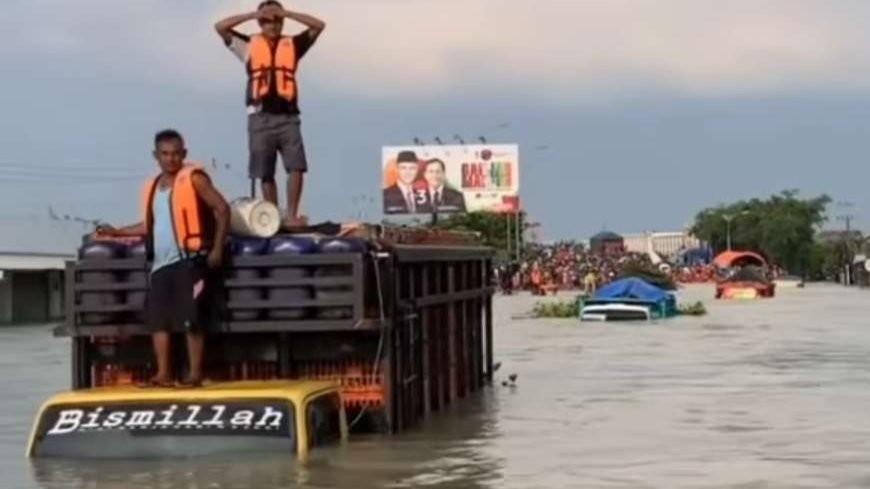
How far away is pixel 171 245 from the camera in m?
12.2

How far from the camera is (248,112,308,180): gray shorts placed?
547 inches

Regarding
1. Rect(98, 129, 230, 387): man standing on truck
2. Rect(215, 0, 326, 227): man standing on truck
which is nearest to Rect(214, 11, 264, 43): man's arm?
Rect(215, 0, 326, 227): man standing on truck

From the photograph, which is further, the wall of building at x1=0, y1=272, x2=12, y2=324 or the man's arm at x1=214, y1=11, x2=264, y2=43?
the wall of building at x1=0, y1=272, x2=12, y2=324

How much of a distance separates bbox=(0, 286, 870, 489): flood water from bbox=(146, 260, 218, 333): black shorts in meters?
1.09

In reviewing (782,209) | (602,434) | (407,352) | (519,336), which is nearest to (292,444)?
(407,352)

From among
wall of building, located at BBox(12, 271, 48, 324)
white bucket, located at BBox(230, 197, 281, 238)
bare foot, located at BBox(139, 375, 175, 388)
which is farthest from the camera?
wall of building, located at BBox(12, 271, 48, 324)

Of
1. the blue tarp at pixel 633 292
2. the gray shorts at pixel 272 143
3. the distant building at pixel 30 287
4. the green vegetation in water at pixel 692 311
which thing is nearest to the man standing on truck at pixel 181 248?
the gray shorts at pixel 272 143

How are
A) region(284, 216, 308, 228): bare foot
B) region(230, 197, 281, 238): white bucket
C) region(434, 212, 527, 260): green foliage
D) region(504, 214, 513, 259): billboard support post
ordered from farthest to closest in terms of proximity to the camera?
region(504, 214, 513, 259): billboard support post < region(434, 212, 527, 260): green foliage < region(284, 216, 308, 228): bare foot < region(230, 197, 281, 238): white bucket

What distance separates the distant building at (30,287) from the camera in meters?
61.6

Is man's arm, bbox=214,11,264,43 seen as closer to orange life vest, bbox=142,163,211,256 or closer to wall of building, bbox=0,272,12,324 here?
orange life vest, bbox=142,163,211,256

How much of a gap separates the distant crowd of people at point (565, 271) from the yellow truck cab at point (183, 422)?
5747cm

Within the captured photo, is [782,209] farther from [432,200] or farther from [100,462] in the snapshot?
[100,462]

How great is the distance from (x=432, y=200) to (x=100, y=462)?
8613 cm

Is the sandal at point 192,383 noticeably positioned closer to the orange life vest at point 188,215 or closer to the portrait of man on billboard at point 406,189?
the orange life vest at point 188,215
